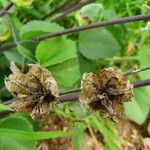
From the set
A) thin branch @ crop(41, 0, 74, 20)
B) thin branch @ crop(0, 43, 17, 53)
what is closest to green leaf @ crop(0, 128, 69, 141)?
thin branch @ crop(0, 43, 17, 53)

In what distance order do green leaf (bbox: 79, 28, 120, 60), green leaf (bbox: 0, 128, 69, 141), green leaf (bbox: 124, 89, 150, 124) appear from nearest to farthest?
green leaf (bbox: 0, 128, 69, 141) → green leaf (bbox: 79, 28, 120, 60) → green leaf (bbox: 124, 89, 150, 124)

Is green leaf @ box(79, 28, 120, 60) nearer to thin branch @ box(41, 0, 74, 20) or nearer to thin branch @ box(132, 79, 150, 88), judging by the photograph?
thin branch @ box(41, 0, 74, 20)

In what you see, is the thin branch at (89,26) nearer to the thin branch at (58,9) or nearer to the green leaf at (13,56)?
the green leaf at (13,56)

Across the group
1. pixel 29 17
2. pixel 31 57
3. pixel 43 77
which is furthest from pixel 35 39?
pixel 43 77

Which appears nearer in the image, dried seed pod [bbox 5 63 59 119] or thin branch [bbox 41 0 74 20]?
dried seed pod [bbox 5 63 59 119]

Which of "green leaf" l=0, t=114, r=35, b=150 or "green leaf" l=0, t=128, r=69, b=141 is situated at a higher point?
→ "green leaf" l=0, t=128, r=69, b=141

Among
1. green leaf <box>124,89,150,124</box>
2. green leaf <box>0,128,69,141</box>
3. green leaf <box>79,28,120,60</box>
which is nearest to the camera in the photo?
green leaf <box>0,128,69,141</box>

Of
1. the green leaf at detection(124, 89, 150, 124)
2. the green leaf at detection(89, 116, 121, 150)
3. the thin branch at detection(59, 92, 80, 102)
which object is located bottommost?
the green leaf at detection(124, 89, 150, 124)

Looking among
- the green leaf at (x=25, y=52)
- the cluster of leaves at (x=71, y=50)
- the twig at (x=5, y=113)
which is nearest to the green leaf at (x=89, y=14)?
the cluster of leaves at (x=71, y=50)
